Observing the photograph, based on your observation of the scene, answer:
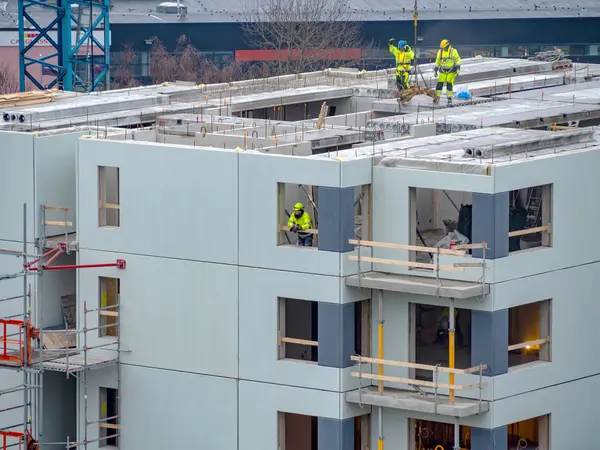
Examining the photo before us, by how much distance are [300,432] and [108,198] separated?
30.3ft

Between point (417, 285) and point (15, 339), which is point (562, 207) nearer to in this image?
point (417, 285)

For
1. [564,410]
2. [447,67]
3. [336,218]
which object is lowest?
[564,410]

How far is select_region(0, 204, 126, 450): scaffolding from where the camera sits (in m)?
52.9

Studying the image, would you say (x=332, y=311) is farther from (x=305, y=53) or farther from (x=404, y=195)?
(x=305, y=53)

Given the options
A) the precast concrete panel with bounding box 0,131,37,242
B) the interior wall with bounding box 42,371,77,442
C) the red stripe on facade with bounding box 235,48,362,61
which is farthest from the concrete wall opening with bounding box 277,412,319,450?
the red stripe on facade with bounding box 235,48,362,61

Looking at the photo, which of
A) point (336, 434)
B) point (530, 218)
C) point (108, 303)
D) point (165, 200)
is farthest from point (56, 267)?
point (530, 218)

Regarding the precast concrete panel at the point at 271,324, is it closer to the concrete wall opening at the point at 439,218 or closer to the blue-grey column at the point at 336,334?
the blue-grey column at the point at 336,334

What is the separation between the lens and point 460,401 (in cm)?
4991

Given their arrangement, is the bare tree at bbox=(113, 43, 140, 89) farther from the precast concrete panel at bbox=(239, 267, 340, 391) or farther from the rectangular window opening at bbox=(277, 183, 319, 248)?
the precast concrete panel at bbox=(239, 267, 340, 391)

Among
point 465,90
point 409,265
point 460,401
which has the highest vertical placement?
point 465,90

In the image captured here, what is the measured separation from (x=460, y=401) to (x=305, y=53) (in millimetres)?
74676

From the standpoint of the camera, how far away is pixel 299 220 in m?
50.9

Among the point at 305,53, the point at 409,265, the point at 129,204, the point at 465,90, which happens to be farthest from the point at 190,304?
the point at 305,53

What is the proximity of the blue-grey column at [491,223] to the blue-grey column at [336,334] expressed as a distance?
3952 millimetres
